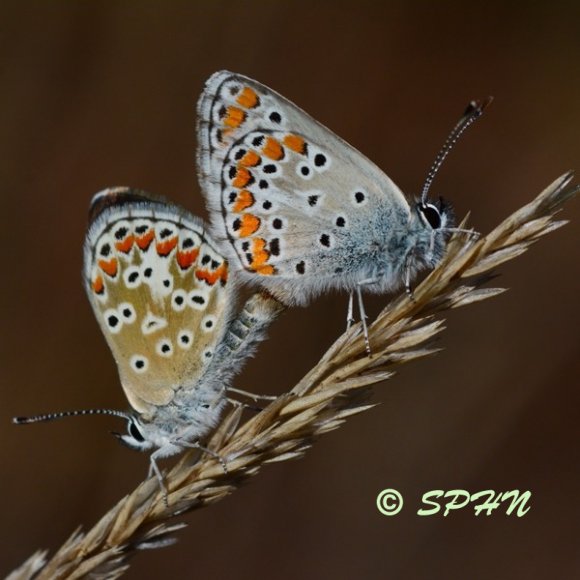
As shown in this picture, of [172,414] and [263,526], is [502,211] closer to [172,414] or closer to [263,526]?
[263,526]

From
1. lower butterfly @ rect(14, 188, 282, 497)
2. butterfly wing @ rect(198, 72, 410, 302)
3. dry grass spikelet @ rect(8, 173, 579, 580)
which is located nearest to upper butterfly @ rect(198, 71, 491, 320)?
butterfly wing @ rect(198, 72, 410, 302)

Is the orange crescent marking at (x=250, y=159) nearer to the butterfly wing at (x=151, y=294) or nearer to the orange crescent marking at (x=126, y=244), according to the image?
the butterfly wing at (x=151, y=294)

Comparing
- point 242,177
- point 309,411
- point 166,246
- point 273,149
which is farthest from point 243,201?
point 309,411

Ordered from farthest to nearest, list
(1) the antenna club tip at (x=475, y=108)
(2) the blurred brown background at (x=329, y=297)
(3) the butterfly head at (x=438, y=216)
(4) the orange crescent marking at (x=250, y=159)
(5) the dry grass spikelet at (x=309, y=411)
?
(2) the blurred brown background at (x=329, y=297), (4) the orange crescent marking at (x=250, y=159), (3) the butterfly head at (x=438, y=216), (1) the antenna club tip at (x=475, y=108), (5) the dry grass spikelet at (x=309, y=411)

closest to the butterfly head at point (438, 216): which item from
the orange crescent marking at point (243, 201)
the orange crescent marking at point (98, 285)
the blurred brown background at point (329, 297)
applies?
the orange crescent marking at point (243, 201)

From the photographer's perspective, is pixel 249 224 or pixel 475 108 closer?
pixel 475 108

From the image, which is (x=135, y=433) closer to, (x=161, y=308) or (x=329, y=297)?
(x=161, y=308)

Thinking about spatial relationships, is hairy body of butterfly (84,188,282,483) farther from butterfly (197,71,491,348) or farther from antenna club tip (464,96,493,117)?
antenna club tip (464,96,493,117)

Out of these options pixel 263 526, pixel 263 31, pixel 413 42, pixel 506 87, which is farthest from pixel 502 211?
Result: pixel 263 526
